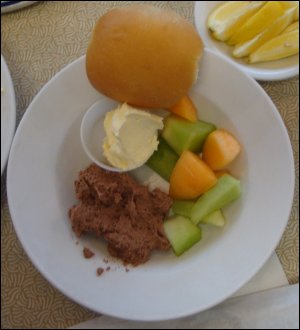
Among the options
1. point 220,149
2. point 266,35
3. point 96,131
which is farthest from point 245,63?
point 96,131

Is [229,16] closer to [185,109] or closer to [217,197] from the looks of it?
[185,109]

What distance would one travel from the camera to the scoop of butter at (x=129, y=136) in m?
0.67

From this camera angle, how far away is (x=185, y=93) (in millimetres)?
687

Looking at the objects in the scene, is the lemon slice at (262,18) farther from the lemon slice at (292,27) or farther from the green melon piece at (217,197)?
the green melon piece at (217,197)

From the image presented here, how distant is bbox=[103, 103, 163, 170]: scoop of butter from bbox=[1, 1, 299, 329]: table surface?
202mm

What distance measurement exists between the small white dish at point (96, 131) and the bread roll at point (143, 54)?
6 centimetres

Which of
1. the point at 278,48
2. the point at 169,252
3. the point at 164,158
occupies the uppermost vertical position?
the point at 278,48

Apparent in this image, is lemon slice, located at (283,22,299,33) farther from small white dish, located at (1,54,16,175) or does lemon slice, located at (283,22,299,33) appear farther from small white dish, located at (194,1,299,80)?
small white dish, located at (1,54,16,175)

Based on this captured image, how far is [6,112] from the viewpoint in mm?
765

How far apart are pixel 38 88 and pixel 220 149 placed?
1.21 feet

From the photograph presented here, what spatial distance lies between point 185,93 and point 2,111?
13.0 inches

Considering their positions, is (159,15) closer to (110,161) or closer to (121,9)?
(121,9)

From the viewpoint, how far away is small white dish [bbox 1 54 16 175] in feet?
2.46

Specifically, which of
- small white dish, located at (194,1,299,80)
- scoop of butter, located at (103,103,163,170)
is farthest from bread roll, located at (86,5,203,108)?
small white dish, located at (194,1,299,80)
